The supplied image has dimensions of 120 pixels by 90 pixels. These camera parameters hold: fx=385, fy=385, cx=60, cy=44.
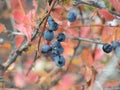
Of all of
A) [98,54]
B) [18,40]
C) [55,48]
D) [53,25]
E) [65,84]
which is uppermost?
[53,25]

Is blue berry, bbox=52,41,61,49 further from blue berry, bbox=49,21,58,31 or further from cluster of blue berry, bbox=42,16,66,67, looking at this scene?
blue berry, bbox=49,21,58,31

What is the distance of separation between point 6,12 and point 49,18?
1.60 metres

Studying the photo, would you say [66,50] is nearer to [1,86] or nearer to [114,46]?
[1,86]

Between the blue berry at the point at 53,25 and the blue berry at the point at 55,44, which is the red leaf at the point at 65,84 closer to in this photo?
the blue berry at the point at 55,44

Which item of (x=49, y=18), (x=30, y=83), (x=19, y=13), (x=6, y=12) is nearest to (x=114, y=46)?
(x=49, y=18)

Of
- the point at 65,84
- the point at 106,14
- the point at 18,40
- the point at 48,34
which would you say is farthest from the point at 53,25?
the point at 65,84

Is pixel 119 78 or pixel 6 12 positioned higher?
pixel 119 78

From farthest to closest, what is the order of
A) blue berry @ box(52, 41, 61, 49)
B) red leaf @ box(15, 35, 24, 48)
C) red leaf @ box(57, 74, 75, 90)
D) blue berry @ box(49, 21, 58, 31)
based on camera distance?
red leaf @ box(57, 74, 75, 90), red leaf @ box(15, 35, 24, 48), blue berry @ box(52, 41, 61, 49), blue berry @ box(49, 21, 58, 31)

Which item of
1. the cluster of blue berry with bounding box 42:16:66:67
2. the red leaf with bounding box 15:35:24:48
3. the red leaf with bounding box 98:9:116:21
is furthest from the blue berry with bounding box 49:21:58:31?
the red leaf with bounding box 15:35:24:48

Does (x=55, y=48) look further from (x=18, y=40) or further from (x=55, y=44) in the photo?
(x=18, y=40)

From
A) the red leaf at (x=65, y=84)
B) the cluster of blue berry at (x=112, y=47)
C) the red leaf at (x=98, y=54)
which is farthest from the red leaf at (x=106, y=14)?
the red leaf at (x=65, y=84)

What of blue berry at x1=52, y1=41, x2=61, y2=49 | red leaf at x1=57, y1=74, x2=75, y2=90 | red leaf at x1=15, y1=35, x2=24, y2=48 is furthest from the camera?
red leaf at x1=57, y1=74, x2=75, y2=90

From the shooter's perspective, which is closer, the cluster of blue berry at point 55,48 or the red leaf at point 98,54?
the cluster of blue berry at point 55,48

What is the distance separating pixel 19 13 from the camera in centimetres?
157
